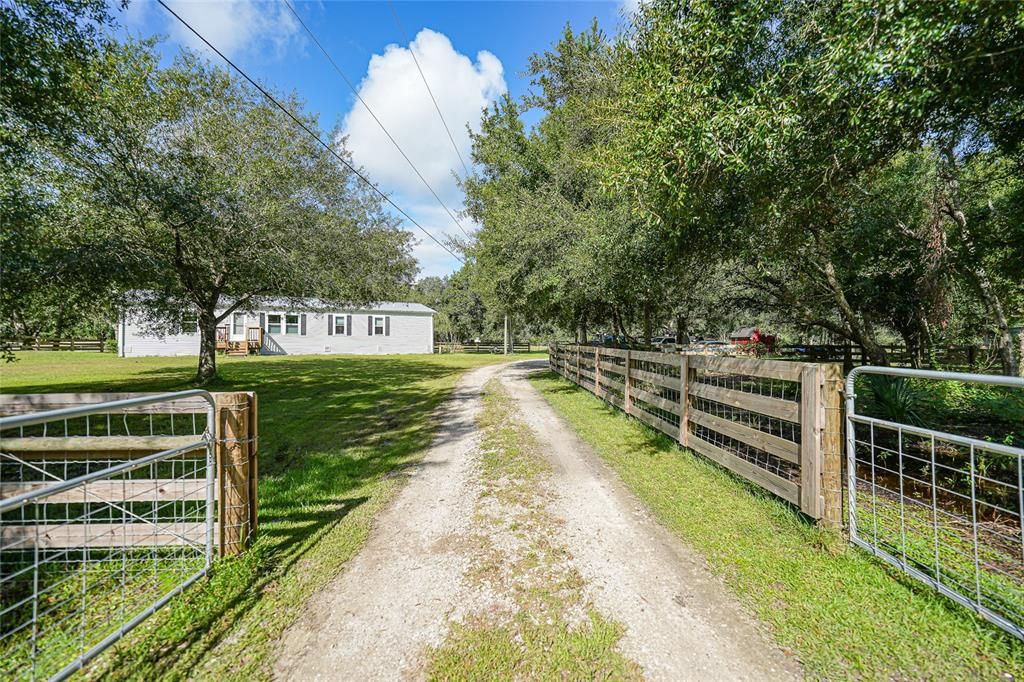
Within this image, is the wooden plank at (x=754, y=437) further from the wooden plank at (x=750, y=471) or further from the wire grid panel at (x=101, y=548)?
the wire grid panel at (x=101, y=548)

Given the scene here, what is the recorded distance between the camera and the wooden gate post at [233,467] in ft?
8.70

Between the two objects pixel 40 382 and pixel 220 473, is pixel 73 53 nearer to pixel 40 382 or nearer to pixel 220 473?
pixel 220 473

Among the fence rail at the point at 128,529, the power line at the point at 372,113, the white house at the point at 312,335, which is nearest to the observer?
the fence rail at the point at 128,529

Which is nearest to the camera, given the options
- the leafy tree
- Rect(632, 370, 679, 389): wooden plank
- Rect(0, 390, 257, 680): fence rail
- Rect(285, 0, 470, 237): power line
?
Rect(0, 390, 257, 680): fence rail

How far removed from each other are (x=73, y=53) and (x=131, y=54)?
10.2 ft

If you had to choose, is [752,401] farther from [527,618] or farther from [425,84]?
[425,84]

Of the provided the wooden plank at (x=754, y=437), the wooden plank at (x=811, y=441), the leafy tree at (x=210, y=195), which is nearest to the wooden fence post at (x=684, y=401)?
the wooden plank at (x=754, y=437)

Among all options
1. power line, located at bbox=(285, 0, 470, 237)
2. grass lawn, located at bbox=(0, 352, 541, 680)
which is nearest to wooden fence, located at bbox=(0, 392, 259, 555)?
grass lawn, located at bbox=(0, 352, 541, 680)

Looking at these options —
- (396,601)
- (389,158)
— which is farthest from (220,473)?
(389,158)

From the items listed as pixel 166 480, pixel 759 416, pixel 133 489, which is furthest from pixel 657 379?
pixel 133 489

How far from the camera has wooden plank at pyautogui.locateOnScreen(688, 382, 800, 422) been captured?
314cm

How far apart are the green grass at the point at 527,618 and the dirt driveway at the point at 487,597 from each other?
0.05 m

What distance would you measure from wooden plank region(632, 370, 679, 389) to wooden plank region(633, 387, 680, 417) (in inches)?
A: 8.0

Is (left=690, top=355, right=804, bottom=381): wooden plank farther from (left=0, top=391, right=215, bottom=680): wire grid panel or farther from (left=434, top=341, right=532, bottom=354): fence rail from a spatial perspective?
(left=434, top=341, right=532, bottom=354): fence rail
